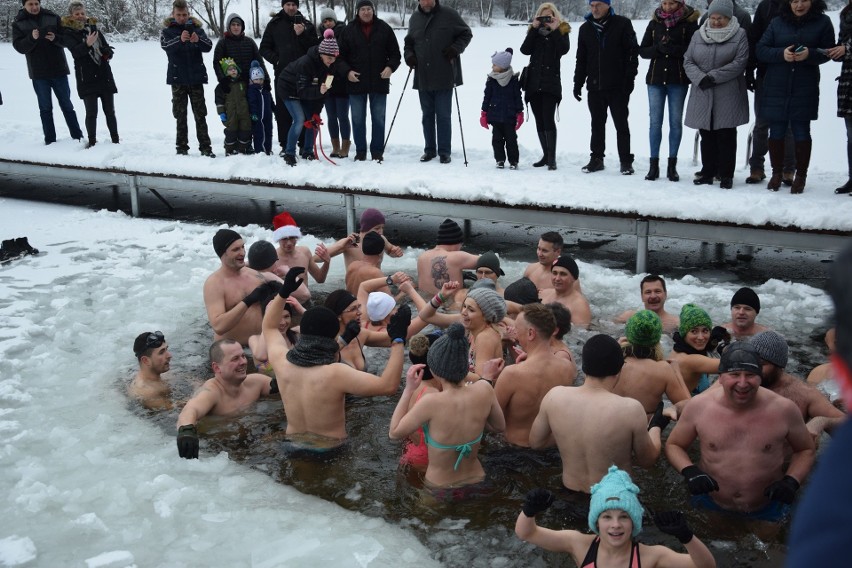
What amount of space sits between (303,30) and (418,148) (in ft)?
7.07

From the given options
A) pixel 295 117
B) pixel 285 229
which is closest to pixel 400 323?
pixel 285 229

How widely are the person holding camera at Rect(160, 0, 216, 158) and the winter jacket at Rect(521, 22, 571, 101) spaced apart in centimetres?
402

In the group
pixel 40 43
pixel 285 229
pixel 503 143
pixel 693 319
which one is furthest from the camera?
pixel 40 43

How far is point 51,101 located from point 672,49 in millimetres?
8724

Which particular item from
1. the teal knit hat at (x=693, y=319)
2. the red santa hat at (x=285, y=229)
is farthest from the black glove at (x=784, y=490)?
the red santa hat at (x=285, y=229)

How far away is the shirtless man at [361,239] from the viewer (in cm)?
775

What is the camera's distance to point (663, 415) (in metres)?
4.82

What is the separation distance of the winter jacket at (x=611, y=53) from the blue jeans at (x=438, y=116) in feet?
5.82

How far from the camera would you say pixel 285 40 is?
1067cm

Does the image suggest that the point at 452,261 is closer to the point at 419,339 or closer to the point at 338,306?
the point at 338,306

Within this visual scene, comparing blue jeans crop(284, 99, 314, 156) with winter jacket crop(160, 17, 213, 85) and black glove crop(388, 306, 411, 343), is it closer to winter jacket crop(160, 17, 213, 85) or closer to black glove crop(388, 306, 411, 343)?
winter jacket crop(160, 17, 213, 85)

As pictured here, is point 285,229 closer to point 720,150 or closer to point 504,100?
point 504,100

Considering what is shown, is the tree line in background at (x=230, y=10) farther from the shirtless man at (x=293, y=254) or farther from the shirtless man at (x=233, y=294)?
the shirtless man at (x=233, y=294)

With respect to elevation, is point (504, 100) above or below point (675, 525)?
above
